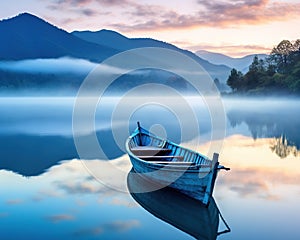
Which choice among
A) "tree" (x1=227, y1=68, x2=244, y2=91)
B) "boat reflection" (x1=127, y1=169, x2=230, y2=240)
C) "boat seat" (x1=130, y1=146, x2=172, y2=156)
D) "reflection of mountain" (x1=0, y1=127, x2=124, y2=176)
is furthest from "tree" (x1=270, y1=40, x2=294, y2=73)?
"boat reflection" (x1=127, y1=169, x2=230, y2=240)

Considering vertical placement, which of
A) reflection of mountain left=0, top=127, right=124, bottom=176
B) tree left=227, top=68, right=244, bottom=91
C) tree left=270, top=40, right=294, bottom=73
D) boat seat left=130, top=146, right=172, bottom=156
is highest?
tree left=270, top=40, right=294, bottom=73

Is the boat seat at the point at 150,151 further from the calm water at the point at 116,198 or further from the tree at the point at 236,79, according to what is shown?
the tree at the point at 236,79

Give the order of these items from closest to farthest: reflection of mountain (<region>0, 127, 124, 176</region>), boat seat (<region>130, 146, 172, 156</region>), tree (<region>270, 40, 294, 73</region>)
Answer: boat seat (<region>130, 146, 172, 156</region>) < reflection of mountain (<region>0, 127, 124, 176</region>) < tree (<region>270, 40, 294, 73</region>)

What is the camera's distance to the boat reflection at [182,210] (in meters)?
7.38

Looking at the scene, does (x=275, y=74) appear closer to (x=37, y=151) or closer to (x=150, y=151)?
(x=37, y=151)

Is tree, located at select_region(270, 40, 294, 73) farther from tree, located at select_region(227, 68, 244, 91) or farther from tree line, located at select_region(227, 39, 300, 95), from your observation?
tree, located at select_region(227, 68, 244, 91)

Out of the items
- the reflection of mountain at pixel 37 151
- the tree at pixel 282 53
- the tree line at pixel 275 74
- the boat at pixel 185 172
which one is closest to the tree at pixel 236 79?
the tree line at pixel 275 74

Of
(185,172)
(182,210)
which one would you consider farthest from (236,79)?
(182,210)

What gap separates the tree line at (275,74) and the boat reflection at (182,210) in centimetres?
5280

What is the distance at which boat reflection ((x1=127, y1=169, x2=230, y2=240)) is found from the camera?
738 cm

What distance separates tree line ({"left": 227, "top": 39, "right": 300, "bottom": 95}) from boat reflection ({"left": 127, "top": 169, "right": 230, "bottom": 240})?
52.8 metres

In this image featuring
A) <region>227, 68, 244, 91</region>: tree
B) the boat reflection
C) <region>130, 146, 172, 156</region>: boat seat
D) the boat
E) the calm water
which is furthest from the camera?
<region>227, 68, 244, 91</region>: tree

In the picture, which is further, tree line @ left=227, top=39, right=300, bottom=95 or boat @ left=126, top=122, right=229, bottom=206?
tree line @ left=227, top=39, right=300, bottom=95

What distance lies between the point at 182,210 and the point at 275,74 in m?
57.1
